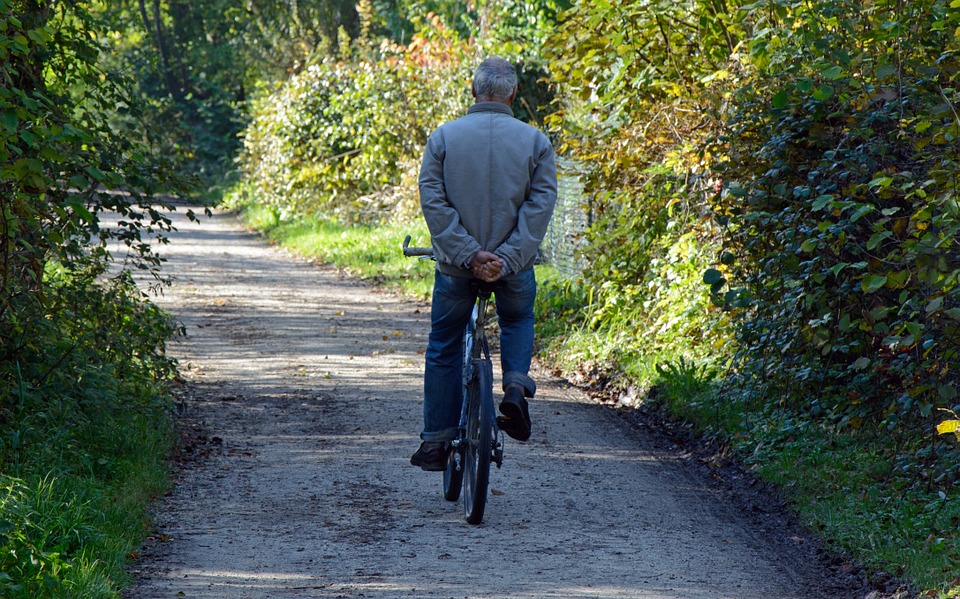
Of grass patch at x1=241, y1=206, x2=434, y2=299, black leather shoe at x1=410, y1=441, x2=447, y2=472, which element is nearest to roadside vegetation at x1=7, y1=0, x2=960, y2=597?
black leather shoe at x1=410, y1=441, x2=447, y2=472

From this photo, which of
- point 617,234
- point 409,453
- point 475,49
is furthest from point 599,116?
point 475,49

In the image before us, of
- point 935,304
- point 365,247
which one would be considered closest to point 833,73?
point 935,304

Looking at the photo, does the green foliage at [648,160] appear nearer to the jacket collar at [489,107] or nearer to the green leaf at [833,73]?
the green leaf at [833,73]

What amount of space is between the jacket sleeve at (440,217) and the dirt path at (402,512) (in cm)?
136

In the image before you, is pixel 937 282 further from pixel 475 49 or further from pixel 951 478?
pixel 475 49

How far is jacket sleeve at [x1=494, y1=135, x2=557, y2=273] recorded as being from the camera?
17.7 feet

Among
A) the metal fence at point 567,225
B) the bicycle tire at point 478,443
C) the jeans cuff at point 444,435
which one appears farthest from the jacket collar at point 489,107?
the metal fence at point 567,225

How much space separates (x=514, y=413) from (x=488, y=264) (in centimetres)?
77

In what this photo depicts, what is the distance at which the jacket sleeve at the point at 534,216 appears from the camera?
17.7 feet

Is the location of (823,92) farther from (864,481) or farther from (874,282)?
(864,481)

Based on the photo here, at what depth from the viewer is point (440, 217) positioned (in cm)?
546

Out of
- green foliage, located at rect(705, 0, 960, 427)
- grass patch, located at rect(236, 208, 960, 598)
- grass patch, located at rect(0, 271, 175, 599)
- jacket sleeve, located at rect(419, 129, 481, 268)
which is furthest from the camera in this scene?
green foliage, located at rect(705, 0, 960, 427)

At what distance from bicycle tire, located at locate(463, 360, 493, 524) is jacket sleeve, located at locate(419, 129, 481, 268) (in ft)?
1.92

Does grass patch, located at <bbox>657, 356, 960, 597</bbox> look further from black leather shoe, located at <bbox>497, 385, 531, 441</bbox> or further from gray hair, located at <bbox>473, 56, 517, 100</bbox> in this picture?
gray hair, located at <bbox>473, 56, 517, 100</bbox>
